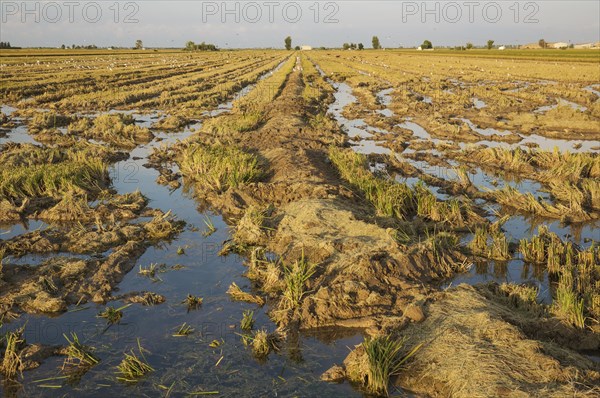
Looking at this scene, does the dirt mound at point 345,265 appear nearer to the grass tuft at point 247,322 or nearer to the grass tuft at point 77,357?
the grass tuft at point 247,322

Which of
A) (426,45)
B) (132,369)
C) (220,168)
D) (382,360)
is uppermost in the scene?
(426,45)

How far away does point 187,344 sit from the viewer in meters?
5.39

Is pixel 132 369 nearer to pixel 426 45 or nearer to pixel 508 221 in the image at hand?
pixel 508 221

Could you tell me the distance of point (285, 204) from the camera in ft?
31.4

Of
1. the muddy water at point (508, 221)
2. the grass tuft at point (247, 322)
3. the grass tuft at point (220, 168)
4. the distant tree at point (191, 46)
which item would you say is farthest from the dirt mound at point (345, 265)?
the distant tree at point (191, 46)

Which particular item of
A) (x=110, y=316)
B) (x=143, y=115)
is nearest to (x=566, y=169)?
(x=110, y=316)

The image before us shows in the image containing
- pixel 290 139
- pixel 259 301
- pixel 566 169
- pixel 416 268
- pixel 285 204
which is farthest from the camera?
pixel 290 139

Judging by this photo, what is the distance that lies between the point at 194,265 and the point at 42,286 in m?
2.11

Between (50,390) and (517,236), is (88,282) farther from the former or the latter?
(517,236)

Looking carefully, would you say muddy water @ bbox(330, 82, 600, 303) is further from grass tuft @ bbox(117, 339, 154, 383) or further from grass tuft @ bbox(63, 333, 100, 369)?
grass tuft @ bbox(63, 333, 100, 369)

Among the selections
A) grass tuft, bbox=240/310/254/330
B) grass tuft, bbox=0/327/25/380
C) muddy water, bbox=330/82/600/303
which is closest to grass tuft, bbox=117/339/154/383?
grass tuft, bbox=0/327/25/380

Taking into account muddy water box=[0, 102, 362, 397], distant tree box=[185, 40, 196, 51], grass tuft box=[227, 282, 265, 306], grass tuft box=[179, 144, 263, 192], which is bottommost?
muddy water box=[0, 102, 362, 397]

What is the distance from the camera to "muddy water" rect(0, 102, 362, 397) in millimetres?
4699

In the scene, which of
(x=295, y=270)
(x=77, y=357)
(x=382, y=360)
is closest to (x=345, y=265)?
(x=295, y=270)
